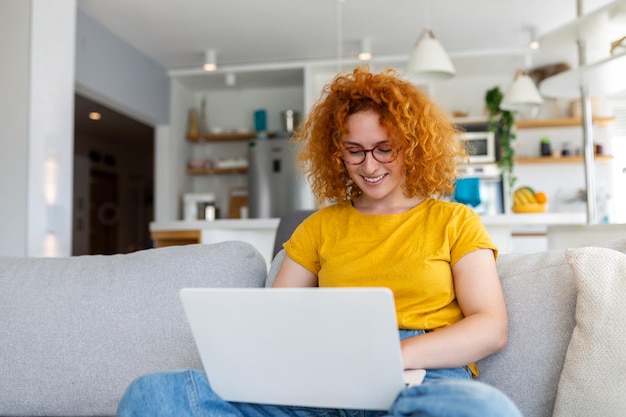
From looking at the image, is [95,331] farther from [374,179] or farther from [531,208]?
[531,208]

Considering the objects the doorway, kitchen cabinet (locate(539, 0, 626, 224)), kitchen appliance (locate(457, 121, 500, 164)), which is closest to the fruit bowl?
kitchen cabinet (locate(539, 0, 626, 224))

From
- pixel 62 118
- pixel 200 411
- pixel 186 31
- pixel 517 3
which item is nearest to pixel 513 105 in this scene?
pixel 517 3

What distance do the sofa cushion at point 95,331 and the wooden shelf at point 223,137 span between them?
503 centimetres

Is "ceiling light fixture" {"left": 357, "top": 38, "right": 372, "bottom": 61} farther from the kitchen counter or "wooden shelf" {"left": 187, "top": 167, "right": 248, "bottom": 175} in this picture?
the kitchen counter

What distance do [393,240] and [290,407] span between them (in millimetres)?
442

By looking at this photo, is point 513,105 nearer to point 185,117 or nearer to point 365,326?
point 185,117

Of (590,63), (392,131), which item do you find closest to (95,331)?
(392,131)

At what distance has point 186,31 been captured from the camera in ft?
18.1

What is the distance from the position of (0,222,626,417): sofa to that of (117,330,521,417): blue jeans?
0.63 feet

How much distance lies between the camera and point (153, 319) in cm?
165

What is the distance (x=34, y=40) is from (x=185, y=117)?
2.87 metres

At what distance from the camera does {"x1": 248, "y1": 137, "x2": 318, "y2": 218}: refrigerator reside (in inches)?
241

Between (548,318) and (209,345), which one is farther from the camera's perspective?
(548,318)

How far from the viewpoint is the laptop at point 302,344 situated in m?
0.95
